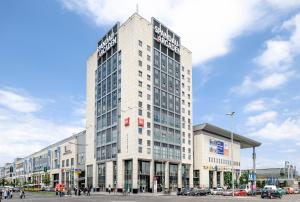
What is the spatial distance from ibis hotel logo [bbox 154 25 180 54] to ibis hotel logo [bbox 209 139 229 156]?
35976 millimetres

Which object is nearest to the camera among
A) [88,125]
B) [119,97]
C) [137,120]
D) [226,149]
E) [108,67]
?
[137,120]

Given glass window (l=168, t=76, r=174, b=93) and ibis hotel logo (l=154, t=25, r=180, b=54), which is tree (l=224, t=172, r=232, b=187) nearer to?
glass window (l=168, t=76, r=174, b=93)

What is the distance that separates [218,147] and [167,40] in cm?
4625

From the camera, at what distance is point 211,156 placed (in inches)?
5487

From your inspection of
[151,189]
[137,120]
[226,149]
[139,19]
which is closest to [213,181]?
[226,149]

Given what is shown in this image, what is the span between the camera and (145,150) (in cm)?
10731

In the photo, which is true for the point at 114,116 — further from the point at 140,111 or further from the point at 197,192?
the point at 197,192

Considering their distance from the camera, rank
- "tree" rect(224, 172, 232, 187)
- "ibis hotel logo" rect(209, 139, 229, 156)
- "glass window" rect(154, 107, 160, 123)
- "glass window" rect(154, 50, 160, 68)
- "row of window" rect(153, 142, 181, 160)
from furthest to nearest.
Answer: "tree" rect(224, 172, 232, 187) → "ibis hotel logo" rect(209, 139, 229, 156) → "glass window" rect(154, 50, 160, 68) → "glass window" rect(154, 107, 160, 123) → "row of window" rect(153, 142, 181, 160)

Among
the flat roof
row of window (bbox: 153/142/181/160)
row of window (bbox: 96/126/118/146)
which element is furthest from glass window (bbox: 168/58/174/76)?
row of window (bbox: 96/126/118/146)

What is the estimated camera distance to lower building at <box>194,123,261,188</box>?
134 meters

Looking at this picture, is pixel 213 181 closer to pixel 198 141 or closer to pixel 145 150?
pixel 198 141

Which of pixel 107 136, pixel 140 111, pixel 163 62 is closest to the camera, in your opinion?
pixel 140 111

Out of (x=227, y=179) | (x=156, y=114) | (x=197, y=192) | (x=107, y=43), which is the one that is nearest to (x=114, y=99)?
(x=156, y=114)

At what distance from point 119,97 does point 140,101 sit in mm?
7620
